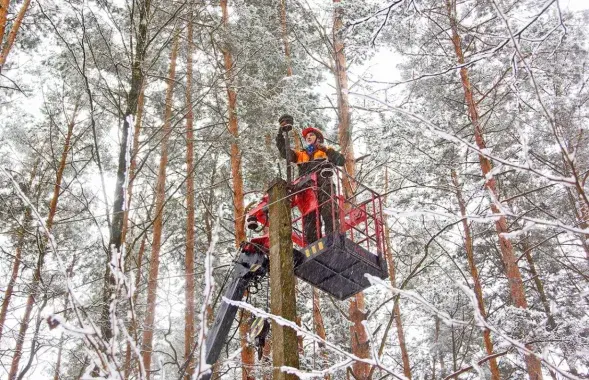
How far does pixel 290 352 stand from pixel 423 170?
955cm

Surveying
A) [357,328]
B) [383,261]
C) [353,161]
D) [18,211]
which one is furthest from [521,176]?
[18,211]

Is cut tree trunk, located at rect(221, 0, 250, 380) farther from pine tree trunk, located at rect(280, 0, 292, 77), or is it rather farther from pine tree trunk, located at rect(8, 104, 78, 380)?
pine tree trunk, located at rect(8, 104, 78, 380)

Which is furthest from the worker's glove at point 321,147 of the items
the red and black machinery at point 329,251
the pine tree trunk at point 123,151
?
the pine tree trunk at point 123,151

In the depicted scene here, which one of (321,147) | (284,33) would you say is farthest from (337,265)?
(284,33)

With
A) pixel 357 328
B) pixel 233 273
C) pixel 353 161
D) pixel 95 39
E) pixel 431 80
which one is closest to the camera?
pixel 233 273

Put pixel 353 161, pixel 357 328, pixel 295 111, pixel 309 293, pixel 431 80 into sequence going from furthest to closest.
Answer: pixel 309 293, pixel 431 80, pixel 295 111, pixel 353 161, pixel 357 328

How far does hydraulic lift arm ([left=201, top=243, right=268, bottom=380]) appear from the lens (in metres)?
4.68

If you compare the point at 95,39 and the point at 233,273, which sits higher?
the point at 95,39

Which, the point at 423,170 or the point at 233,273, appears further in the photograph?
the point at 423,170

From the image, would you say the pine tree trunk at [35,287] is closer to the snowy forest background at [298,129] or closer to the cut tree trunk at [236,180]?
the snowy forest background at [298,129]

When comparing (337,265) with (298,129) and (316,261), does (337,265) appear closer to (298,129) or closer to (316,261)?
(316,261)

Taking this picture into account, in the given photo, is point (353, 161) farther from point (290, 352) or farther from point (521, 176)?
point (521, 176)

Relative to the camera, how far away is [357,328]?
689 centimetres

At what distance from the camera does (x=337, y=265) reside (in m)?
4.95
